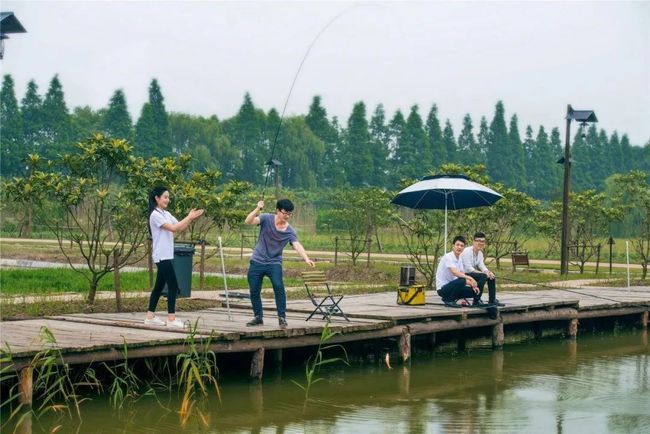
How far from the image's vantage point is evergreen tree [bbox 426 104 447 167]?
264ft

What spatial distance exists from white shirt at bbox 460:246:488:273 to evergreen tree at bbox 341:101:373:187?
5753cm

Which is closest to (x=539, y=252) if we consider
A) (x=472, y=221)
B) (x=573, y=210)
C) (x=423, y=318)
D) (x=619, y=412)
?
(x=573, y=210)

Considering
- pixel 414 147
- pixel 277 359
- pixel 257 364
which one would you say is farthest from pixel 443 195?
pixel 414 147

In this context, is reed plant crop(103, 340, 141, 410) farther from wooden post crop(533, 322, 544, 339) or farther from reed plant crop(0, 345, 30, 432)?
wooden post crop(533, 322, 544, 339)

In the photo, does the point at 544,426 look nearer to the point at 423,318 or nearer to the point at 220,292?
the point at 423,318

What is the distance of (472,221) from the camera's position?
25438 mm

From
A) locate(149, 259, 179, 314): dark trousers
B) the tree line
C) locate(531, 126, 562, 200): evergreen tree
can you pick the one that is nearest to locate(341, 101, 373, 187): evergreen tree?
the tree line

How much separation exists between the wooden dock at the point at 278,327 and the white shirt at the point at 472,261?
624 millimetres

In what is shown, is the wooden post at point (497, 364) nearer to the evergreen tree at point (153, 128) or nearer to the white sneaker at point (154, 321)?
the white sneaker at point (154, 321)

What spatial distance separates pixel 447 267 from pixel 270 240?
3.97m

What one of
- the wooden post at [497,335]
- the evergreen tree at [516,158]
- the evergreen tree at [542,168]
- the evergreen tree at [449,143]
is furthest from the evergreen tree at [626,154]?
the wooden post at [497,335]

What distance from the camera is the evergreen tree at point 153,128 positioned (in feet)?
220

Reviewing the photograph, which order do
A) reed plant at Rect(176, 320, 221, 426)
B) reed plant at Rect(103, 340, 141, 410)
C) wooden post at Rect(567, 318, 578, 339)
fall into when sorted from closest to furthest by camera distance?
reed plant at Rect(176, 320, 221, 426) → reed plant at Rect(103, 340, 141, 410) → wooden post at Rect(567, 318, 578, 339)

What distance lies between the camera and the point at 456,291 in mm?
15453
